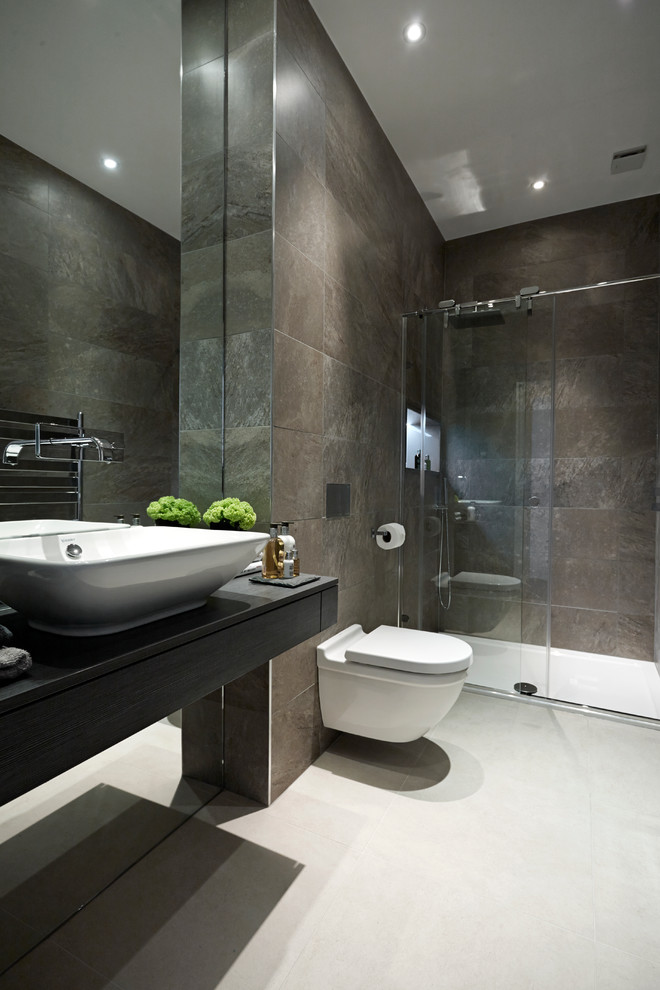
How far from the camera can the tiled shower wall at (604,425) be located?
3010mm

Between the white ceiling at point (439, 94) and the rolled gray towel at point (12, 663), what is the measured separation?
114 cm

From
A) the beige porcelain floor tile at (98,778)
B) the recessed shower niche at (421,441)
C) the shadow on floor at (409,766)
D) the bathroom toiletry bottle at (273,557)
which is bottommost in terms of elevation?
the shadow on floor at (409,766)

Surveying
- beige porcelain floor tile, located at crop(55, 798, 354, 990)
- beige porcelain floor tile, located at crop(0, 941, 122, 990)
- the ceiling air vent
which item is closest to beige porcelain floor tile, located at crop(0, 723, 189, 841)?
beige porcelain floor tile, located at crop(55, 798, 354, 990)

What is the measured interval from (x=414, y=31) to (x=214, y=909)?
119 inches

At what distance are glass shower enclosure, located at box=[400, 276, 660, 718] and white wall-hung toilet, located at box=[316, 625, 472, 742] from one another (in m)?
0.77

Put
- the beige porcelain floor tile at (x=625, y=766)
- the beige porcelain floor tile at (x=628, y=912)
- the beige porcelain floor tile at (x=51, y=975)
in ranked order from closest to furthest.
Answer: the beige porcelain floor tile at (x=51, y=975) → the beige porcelain floor tile at (x=628, y=912) → the beige porcelain floor tile at (x=625, y=766)

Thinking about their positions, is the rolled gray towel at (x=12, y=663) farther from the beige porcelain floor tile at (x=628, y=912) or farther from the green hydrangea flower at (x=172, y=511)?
the beige porcelain floor tile at (x=628, y=912)

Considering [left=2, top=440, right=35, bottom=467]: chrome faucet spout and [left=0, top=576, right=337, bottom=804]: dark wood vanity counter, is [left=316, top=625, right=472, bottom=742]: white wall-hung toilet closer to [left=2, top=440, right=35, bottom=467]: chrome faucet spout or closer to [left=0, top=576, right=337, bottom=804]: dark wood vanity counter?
[left=0, top=576, right=337, bottom=804]: dark wood vanity counter

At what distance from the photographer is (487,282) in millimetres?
3482

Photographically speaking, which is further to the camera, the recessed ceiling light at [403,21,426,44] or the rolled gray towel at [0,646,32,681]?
the recessed ceiling light at [403,21,426,44]

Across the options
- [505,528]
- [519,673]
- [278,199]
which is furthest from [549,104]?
[519,673]

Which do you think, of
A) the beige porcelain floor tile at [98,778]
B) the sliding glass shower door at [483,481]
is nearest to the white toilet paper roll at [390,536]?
the sliding glass shower door at [483,481]

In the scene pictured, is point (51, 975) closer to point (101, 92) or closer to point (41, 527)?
point (41, 527)

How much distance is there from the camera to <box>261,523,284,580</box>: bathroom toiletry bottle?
150 cm
